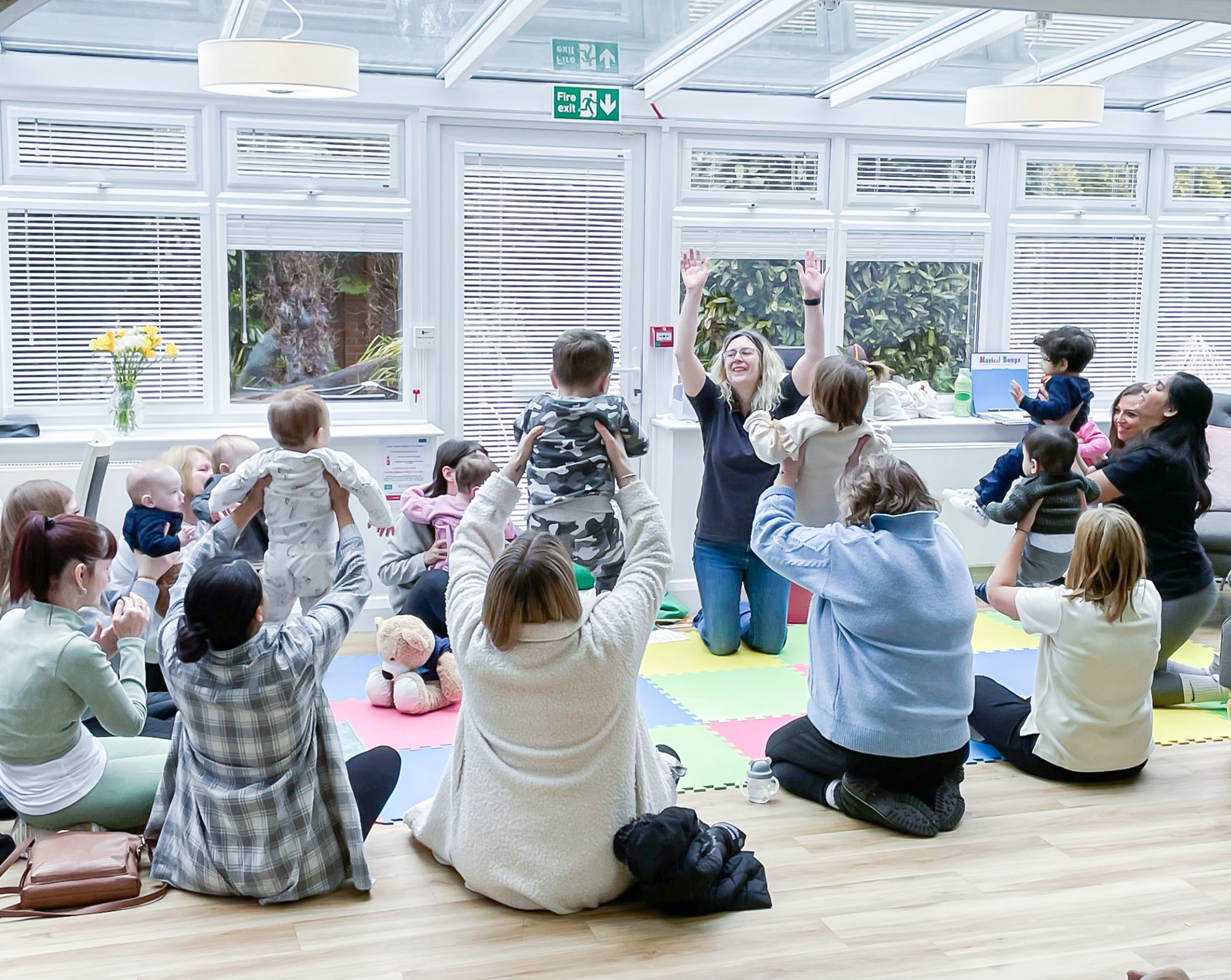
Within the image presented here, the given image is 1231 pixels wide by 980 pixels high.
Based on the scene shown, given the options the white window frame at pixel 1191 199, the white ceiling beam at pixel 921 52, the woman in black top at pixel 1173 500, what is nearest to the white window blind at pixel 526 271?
the white ceiling beam at pixel 921 52

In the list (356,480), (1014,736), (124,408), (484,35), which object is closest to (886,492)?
(1014,736)

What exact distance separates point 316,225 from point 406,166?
49 cm

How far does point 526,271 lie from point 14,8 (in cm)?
439

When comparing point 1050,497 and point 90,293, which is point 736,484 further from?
point 90,293

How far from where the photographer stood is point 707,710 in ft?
16.1

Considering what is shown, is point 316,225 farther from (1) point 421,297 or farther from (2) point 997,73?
(2) point 997,73

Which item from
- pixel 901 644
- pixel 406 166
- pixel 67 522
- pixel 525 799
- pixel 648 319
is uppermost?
pixel 406 166

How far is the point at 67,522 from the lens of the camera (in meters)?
3.29

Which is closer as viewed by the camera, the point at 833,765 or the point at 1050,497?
the point at 833,765

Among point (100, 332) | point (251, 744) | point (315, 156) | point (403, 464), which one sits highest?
point (315, 156)

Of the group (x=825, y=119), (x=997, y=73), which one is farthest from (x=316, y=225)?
(x=997, y=73)

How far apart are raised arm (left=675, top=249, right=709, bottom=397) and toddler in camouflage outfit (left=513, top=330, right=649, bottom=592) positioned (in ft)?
3.56

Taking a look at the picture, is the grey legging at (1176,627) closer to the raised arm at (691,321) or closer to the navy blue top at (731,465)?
the navy blue top at (731,465)

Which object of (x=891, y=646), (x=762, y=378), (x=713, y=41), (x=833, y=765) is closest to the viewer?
(x=891, y=646)
